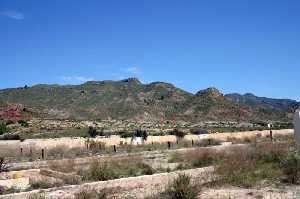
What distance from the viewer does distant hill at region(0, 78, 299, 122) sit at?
130 meters

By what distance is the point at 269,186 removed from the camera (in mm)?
20828

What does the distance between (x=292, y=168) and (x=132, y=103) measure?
115 m

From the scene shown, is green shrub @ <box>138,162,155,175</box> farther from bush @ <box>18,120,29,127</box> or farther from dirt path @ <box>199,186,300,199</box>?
bush @ <box>18,120,29,127</box>

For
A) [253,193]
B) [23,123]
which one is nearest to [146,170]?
[253,193]

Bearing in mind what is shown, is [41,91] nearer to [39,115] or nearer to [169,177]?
[39,115]

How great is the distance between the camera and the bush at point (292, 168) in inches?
858

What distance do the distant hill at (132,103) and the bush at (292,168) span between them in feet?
330

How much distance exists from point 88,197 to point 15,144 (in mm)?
35587

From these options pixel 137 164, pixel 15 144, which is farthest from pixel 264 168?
pixel 15 144

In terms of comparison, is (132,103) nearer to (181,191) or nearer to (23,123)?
(23,123)

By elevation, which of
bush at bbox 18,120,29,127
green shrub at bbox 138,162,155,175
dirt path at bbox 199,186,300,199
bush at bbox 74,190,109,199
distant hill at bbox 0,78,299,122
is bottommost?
dirt path at bbox 199,186,300,199

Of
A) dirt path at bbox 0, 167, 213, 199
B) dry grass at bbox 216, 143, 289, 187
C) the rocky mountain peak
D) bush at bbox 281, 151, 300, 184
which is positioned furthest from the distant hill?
bush at bbox 281, 151, 300, 184

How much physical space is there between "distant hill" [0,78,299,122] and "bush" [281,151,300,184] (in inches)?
3958

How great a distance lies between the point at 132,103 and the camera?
448 feet
